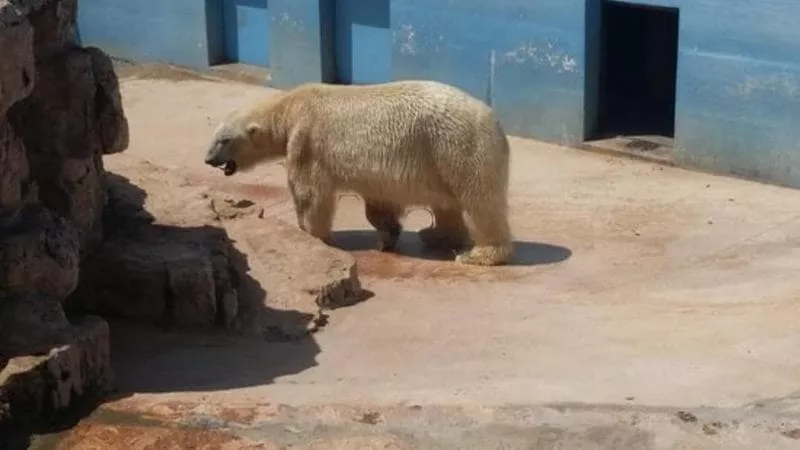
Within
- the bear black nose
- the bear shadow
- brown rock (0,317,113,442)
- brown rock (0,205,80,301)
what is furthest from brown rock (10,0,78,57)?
the bear shadow

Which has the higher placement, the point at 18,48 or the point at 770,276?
the point at 18,48

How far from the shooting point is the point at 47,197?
27.4 ft

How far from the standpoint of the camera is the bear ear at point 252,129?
10.4m

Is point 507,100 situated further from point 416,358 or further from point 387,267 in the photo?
point 416,358

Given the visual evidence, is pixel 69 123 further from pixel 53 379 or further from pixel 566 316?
pixel 566 316

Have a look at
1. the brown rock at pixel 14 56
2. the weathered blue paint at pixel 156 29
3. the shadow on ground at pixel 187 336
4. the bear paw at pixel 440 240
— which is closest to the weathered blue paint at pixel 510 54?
the weathered blue paint at pixel 156 29

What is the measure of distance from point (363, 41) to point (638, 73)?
286 centimetres

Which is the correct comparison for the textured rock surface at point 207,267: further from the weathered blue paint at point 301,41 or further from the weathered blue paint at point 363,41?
the weathered blue paint at point 301,41

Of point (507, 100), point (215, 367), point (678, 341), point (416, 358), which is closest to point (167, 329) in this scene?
point (215, 367)

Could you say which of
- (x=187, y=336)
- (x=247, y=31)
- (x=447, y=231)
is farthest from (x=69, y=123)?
(x=247, y=31)

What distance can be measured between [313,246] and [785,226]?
356 cm

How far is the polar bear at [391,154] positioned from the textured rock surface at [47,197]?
1855mm

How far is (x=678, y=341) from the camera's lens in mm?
8273

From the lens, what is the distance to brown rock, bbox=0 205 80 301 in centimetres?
704
